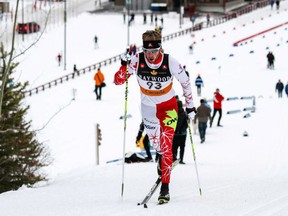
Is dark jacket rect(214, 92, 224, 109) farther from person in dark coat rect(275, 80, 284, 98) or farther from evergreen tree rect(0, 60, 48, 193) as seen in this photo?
person in dark coat rect(275, 80, 284, 98)

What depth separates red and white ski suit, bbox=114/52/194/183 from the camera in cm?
888

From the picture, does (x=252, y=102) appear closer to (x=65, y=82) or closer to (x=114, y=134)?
(x=114, y=134)

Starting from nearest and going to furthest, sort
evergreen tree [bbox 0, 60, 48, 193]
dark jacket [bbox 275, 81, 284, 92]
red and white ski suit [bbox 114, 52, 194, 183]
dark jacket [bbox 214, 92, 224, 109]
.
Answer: red and white ski suit [bbox 114, 52, 194, 183]
evergreen tree [bbox 0, 60, 48, 193]
dark jacket [bbox 214, 92, 224, 109]
dark jacket [bbox 275, 81, 284, 92]

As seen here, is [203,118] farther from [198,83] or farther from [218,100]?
[198,83]

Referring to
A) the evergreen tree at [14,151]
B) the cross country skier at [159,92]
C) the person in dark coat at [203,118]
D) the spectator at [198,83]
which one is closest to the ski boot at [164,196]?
the cross country skier at [159,92]

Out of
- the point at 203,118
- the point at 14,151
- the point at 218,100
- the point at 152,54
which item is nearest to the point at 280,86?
the point at 218,100

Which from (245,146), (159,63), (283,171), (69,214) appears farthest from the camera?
(245,146)

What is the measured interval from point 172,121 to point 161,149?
1.38 ft

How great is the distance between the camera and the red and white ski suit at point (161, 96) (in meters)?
8.88

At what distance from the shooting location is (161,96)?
9.00 meters

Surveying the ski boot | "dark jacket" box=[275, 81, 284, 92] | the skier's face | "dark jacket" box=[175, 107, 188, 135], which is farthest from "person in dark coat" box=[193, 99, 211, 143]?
the skier's face

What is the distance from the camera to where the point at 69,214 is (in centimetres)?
820

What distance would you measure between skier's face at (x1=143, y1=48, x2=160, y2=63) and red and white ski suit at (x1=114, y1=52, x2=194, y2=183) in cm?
5

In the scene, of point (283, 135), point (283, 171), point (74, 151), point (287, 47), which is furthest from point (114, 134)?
point (287, 47)
